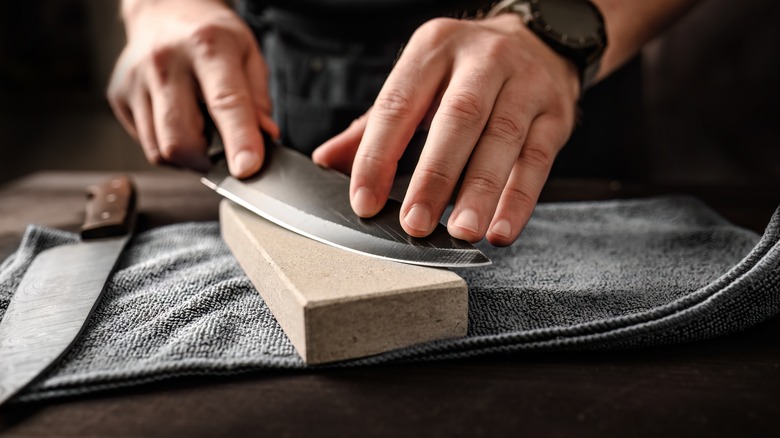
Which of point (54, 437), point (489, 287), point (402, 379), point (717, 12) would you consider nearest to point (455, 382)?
point (402, 379)

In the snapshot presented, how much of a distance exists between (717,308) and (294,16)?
84 centimetres

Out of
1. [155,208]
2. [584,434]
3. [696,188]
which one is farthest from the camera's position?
[696,188]

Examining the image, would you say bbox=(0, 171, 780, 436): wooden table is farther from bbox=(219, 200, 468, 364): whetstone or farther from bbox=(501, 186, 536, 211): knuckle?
bbox=(501, 186, 536, 211): knuckle

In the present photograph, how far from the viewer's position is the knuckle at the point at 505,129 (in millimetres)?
621

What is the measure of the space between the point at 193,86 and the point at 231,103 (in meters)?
0.12

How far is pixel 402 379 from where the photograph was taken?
1.42ft

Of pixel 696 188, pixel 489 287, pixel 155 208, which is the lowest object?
pixel 155 208

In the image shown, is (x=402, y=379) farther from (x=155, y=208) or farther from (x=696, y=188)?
(x=696, y=188)

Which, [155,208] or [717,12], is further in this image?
Result: [717,12]

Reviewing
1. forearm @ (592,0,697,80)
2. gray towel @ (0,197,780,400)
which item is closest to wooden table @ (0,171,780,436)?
gray towel @ (0,197,780,400)

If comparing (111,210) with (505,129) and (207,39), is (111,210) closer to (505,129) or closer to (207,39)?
(207,39)

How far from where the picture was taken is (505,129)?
0.63m

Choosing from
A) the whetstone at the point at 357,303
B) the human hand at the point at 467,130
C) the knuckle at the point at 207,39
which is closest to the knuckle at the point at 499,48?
the human hand at the point at 467,130

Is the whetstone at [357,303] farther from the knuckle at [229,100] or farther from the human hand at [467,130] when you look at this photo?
the knuckle at [229,100]
